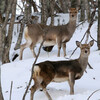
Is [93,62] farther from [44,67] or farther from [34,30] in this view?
[44,67]

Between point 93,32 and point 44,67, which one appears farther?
point 93,32

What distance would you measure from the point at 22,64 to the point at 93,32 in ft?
18.5

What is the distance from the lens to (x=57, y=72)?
6.37 meters

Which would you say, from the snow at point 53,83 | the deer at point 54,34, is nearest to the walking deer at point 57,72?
the snow at point 53,83

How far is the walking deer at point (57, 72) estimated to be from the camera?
20.1 feet

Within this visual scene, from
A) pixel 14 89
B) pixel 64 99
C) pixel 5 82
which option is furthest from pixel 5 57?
pixel 64 99

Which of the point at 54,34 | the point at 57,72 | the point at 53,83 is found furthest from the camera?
the point at 54,34

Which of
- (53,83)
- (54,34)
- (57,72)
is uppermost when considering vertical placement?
(54,34)

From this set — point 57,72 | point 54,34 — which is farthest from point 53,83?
point 54,34

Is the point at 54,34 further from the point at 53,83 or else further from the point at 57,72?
the point at 57,72

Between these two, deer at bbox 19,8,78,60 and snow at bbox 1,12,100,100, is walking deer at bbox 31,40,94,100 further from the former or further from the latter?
deer at bbox 19,8,78,60

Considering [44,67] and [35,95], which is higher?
[44,67]

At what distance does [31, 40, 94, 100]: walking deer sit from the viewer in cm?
614

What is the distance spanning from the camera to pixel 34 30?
10.5 metres
